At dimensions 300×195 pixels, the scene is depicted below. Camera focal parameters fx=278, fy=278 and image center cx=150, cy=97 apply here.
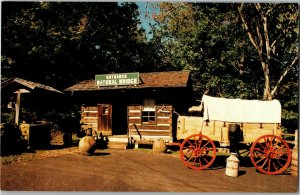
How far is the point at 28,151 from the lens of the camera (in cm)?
1239

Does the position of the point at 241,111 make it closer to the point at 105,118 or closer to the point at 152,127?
the point at 152,127

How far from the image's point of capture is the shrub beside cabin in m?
15.2

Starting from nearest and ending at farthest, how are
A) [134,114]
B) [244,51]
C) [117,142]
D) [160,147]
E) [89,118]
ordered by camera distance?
[160,147] → [117,142] → [134,114] → [89,118] → [244,51]

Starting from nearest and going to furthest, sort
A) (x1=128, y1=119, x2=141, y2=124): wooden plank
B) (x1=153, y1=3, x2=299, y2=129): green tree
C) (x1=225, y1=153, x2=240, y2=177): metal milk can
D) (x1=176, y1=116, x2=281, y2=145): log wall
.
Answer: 1. (x1=225, y1=153, x2=240, y2=177): metal milk can
2. (x1=176, y1=116, x2=281, y2=145): log wall
3. (x1=153, y1=3, x2=299, y2=129): green tree
4. (x1=128, y1=119, x2=141, y2=124): wooden plank

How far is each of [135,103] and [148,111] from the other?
2.92 feet

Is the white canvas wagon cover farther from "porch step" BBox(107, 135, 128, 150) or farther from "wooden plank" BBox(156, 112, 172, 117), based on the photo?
"porch step" BBox(107, 135, 128, 150)

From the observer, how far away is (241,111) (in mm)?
10070

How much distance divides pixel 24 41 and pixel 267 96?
16.2 meters

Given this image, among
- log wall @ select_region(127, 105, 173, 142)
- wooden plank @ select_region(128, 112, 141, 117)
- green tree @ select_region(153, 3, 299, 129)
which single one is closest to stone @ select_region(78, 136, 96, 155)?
log wall @ select_region(127, 105, 173, 142)

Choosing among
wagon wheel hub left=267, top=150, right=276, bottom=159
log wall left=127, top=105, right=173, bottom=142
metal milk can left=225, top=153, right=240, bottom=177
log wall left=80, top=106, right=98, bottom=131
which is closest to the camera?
metal milk can left=225, top=153, right=240, bottom=177

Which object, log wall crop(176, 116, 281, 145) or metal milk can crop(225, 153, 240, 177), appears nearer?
metal milk can crop(225, 153, 240, 177)

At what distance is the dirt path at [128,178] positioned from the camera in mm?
8078

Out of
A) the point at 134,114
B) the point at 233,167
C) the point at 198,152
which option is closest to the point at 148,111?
the point at 134,114

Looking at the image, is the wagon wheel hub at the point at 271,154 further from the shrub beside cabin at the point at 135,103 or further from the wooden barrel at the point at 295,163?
the shrub beside cabin at the point at 135,103
